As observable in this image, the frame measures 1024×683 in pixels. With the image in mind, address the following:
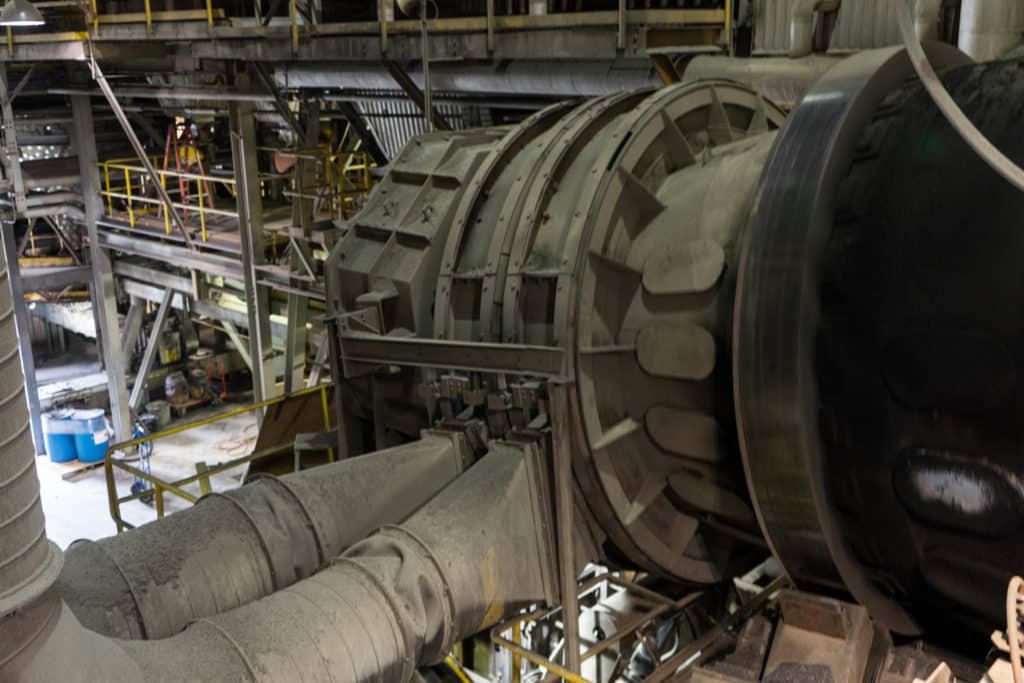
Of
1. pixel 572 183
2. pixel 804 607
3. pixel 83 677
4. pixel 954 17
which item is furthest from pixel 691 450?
pixel 954 17

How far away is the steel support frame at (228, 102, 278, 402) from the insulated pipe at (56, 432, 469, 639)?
10.4m

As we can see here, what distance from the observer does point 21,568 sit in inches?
97.0

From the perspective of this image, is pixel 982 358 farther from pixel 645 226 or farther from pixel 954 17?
pixel 954 17

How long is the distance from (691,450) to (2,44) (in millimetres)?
14740

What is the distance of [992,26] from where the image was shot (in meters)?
6.64

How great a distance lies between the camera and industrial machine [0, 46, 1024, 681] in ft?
11.3

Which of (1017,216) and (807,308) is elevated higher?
(1017,216)

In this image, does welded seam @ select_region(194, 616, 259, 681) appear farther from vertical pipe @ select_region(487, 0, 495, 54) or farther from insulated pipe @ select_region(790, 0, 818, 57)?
vertical pipe @ select_region(487, 0, 495, 54)

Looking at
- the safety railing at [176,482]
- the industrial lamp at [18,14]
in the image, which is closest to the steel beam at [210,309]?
the industrial lamp at [18,14]

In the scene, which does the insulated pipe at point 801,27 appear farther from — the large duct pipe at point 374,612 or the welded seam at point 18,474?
the welded seam at point 18,474

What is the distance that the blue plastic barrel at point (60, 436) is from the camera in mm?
17312

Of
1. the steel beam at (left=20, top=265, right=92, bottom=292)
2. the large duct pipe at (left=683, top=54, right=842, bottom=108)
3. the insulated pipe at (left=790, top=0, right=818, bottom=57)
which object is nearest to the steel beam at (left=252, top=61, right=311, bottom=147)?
the large duct pipe at (left=683, top=54, right=842, bottom=108)

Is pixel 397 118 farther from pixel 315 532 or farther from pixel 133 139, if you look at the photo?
pixel 315 532

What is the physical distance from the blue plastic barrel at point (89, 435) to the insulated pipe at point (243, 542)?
1466cm
